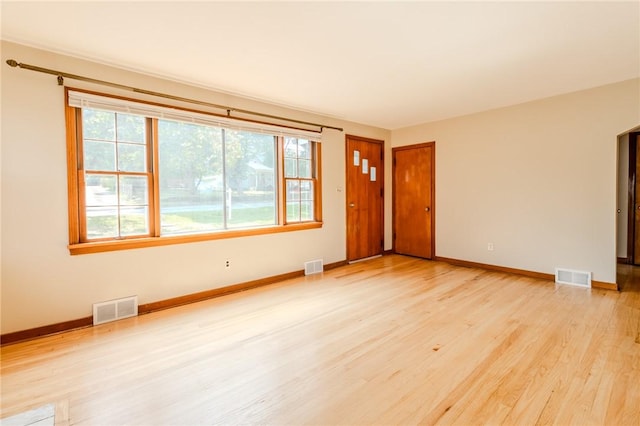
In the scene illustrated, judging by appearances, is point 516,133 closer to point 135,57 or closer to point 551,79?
point 551,79

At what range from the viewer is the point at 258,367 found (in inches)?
87.9

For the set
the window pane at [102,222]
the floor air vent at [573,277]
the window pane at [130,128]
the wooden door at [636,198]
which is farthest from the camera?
the wooden door at [636,198]

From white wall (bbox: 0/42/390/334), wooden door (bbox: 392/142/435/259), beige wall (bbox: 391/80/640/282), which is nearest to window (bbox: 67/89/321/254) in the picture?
white wall (bbox: 0/42/390/334)

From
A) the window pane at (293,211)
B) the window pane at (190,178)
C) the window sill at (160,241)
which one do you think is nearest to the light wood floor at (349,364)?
the window sill at (160,241)

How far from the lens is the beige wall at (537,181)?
12.5 feet

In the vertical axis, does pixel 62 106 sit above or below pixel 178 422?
above

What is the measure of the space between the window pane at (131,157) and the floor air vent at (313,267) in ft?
8.54

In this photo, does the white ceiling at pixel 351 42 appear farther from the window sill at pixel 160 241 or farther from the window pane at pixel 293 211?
the window sill at pixel 160 241

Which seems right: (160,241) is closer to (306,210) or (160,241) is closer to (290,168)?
(290,168)

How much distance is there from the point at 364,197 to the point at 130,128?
3.84 m

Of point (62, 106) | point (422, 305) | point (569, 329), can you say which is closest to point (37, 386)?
point (62, 106)

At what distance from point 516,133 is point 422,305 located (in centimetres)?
303

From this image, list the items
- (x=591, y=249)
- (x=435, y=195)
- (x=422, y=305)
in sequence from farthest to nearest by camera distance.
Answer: (x=435, y=195)
(x=591, y=249)
(x=422, y=305)

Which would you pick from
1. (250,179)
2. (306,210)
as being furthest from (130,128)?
(306,210)
